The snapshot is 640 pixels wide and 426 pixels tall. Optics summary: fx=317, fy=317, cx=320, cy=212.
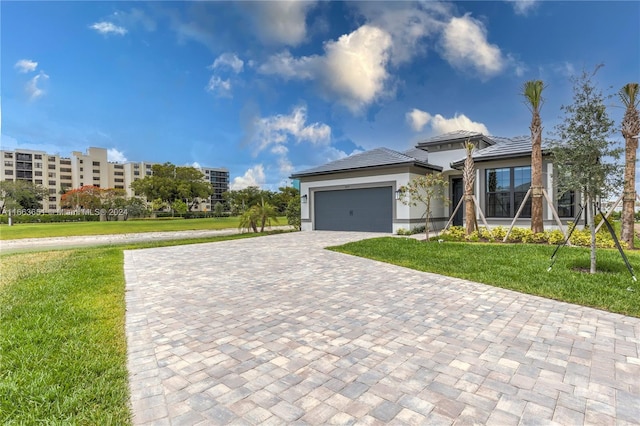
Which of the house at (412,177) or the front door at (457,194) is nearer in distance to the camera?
the house at (412,177)

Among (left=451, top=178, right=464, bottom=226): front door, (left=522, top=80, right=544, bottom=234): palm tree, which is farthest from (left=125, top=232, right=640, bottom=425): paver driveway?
(left=451, top=178, right=464, bottom=226): front door

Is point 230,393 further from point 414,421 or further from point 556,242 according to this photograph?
point 556,242

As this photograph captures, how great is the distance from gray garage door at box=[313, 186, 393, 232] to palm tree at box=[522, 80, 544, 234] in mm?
6163

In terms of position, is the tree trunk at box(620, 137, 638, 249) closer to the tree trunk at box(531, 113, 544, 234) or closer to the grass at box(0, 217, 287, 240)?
the tree trunk at box(531, 113, 544, 234)

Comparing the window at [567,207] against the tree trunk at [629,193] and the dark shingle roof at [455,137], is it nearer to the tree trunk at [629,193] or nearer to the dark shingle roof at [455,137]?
the tree trunk at [629,193]

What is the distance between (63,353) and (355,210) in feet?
49.6

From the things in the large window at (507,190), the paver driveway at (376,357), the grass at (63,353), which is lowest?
the paver driveway at (376,357)

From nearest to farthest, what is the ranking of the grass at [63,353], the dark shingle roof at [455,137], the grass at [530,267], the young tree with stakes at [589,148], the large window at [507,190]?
the grass at [63,353]
the grass at [530,267]
the young tree with stakes at [589,148]
the large window at [507,190]
the dark shingle roof at [455,137]

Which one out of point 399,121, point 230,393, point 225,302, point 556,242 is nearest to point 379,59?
point 399,121

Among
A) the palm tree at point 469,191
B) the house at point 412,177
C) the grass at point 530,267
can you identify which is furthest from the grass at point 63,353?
the house at point 412,177

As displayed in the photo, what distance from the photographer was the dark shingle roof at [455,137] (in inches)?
637

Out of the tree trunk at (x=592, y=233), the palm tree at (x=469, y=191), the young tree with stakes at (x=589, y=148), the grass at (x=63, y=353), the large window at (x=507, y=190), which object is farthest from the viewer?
the large window at (x=507, y=190)

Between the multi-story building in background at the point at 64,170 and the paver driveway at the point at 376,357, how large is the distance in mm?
73296

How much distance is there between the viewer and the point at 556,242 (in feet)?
34.6
